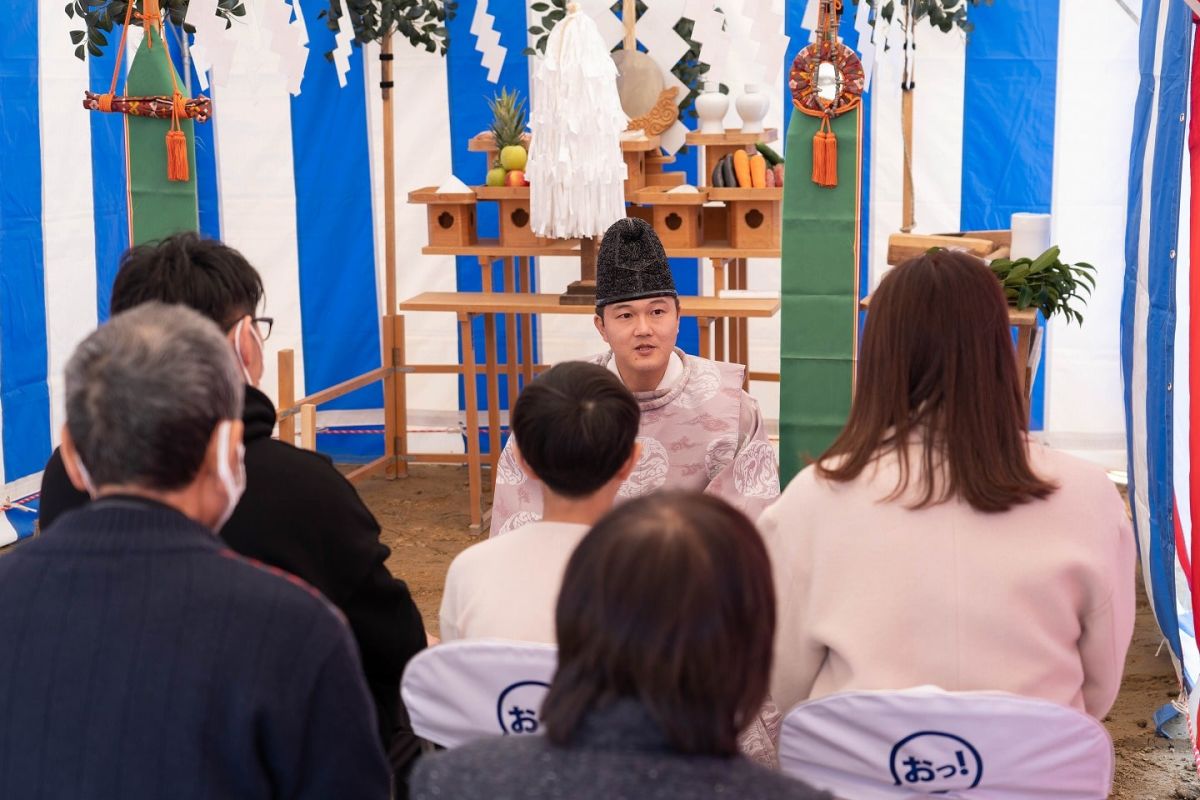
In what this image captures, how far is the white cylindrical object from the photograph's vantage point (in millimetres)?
3371

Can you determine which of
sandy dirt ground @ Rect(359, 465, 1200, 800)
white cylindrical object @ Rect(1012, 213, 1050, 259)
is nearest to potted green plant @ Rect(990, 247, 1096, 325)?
white cylindrical object @ Rect(1012, 213, 1050, 259)

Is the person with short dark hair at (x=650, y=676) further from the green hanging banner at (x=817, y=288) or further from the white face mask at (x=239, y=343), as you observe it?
the green hanging banner at (x=817, y=288)

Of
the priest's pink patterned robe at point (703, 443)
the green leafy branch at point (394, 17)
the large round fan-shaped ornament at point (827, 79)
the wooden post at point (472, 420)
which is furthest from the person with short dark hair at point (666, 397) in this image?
the green leafy branch at point (394, 17)

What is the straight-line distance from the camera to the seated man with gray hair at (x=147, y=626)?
3.93 ft

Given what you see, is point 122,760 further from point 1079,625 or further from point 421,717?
point 1079,625

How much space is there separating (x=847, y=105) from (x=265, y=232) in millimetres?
3134

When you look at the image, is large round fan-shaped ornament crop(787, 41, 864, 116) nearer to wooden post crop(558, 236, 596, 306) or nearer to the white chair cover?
wooden post crop(558, 236, 596, 306)

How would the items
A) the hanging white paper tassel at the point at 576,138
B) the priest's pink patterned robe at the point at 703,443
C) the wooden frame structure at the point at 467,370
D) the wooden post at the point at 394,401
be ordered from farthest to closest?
the wooden post at the point at 394,401
the wooden frame structure at the point at 467,370
the hanging white paper tassel at the point at 576,138
the priest's pink patterned robe at the point at 703,443

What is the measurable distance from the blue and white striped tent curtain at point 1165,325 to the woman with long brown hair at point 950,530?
57.5 inches

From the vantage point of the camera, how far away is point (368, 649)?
1.93m

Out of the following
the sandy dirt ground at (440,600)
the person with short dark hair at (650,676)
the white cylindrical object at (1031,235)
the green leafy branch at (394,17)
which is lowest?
the sandy dirt ground at (440,600)

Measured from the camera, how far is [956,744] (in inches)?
57.1

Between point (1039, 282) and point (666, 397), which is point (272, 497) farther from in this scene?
point (1039, 282)

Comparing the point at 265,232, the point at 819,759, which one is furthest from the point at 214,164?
the point at 819,759
